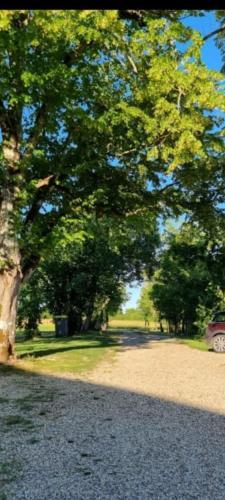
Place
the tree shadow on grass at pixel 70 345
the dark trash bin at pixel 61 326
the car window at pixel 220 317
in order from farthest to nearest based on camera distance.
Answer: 1. the dark trash bin at pixel 61 326
2. the car window at pixel 220 317
3. the tree shadow on grass at pixel 70 345

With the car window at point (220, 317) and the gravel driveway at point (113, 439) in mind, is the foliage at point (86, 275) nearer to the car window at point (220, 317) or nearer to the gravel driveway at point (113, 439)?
the car window at point (220, 317)

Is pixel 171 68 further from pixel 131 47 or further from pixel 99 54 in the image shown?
pixel 99 54

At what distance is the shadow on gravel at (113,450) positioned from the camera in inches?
154

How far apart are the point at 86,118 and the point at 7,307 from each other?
595 centimetres

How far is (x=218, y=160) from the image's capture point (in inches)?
592

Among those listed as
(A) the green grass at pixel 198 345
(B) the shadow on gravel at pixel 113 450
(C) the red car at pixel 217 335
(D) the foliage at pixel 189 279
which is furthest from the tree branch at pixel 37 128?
(A) the green grass at pixel 198 345

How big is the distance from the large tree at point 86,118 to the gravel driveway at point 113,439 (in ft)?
16.4

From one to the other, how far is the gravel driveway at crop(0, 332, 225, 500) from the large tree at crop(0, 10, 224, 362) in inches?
197

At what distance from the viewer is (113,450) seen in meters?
5.11

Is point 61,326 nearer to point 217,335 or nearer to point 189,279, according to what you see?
point 189,279

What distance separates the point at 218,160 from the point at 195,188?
1789 mm

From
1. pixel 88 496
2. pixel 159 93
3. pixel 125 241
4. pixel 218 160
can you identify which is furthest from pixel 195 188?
pixel 88 496

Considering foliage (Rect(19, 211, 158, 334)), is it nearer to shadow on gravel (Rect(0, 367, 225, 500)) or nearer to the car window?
the car window

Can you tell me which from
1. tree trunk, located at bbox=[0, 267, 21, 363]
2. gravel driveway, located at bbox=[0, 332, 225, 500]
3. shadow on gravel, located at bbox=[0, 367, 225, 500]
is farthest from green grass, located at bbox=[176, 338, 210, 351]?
shadow on gravel, located at bbox=[0, 367, 225, 500]
